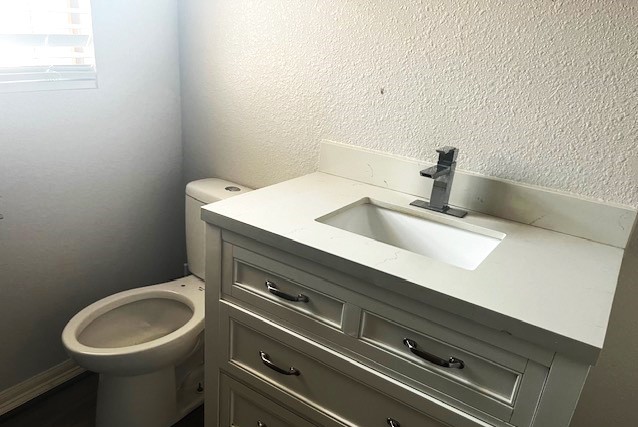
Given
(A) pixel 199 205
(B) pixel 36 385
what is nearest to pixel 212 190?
(A) pixel 199 205

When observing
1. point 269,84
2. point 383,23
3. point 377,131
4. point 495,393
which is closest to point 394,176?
point 377,131

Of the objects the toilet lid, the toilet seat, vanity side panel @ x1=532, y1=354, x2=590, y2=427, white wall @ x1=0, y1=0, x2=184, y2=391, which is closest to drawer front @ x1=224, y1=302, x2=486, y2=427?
vanity side panel @ x1=532, y1=354, x2=590, y2=427

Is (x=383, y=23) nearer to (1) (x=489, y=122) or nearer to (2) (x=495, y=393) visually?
(1) (x=489, y=122)

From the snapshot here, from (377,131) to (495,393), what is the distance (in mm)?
778

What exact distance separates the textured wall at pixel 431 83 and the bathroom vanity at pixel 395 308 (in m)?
0.11

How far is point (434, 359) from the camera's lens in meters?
0.82

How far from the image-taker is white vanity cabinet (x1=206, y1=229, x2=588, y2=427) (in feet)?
2.49

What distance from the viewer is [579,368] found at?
692mm

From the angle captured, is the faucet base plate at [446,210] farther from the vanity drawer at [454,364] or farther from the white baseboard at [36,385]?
the white baseboard at [36,385]

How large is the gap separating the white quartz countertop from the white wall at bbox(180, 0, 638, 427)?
0.61 ft

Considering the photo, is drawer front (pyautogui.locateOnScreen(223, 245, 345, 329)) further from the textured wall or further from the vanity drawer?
the textured wall

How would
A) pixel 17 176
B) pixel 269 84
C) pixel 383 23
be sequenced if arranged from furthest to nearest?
pixel 269 84, pixel 17 176, pixel 383 23

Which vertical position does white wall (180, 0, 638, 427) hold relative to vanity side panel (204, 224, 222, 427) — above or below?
above

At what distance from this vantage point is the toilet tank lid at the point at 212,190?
5.09 ft
